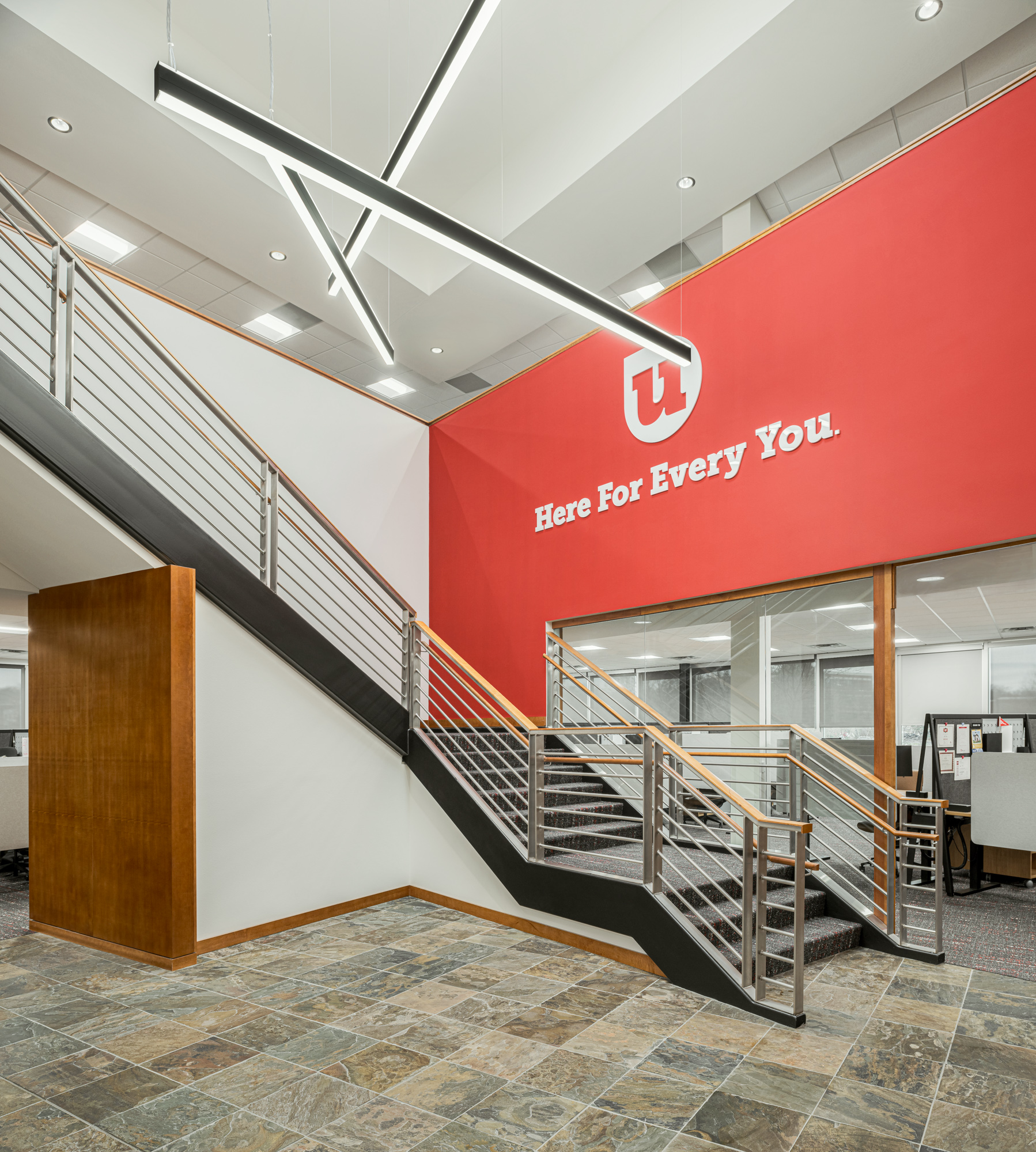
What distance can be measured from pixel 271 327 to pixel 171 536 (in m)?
5.76

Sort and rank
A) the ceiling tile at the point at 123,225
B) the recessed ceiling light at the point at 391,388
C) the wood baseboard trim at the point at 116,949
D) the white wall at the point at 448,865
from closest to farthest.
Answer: the wood baseboard trim at the point at 116,949, the white wall at the point at 448,865, the ceiling tile at the point at 123,225, the recessed ceiling light at the point at 391,388

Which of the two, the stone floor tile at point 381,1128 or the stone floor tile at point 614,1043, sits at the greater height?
the stone floor tile at point 381,1128

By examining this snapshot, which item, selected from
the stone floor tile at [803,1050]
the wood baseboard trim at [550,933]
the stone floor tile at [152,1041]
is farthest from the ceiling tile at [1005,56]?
the stone floor tile at [152,1041]

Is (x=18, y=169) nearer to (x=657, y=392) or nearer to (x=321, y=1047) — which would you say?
(x=657, y=392)

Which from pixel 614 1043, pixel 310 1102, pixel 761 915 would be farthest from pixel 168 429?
pixel 761 915

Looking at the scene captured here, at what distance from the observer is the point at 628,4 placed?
20.6ft

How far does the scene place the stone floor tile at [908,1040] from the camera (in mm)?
3277

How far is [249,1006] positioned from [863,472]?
4843 millimetres

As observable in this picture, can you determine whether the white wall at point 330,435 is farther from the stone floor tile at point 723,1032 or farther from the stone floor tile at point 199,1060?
the stone floor tile at point 723,1032

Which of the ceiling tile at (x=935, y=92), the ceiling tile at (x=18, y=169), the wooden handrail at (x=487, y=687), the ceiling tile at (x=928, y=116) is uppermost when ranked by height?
the ceiling tile at (x=935, y=92)

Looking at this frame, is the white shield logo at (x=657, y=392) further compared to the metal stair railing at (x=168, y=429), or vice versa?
the white shield logo at (x=657, y=392)

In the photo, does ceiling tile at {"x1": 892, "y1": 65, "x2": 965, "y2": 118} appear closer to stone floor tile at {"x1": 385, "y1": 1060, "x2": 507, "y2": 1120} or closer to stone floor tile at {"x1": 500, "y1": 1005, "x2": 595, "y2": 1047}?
stone floor tile at {"x1": 500, "y1": 1005, "x2": 595, "y2": 1047}

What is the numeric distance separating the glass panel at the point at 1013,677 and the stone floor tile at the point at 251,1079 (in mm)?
4609

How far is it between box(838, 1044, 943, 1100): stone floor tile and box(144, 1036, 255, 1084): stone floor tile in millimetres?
2545
